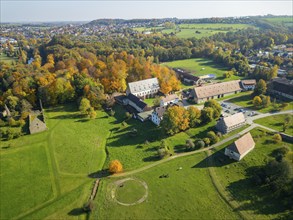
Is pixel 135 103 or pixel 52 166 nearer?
pixel 52 166

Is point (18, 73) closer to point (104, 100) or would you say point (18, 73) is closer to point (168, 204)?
point (104, 100)

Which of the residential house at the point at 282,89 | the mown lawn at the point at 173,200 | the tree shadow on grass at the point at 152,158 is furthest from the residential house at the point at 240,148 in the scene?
the residential house at the point at 282,89

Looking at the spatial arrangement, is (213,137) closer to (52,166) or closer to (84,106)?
(52,166)

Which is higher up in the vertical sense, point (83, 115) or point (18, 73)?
point (18, 73)

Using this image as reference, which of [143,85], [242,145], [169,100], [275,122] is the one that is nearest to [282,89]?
[275,122]

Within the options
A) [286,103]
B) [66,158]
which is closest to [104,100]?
[66,158]

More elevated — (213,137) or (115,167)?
(213,137)

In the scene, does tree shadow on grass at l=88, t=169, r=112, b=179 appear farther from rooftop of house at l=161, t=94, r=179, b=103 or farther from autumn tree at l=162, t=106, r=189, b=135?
rooftop of house at l=161, t=94, r=179, b=103
